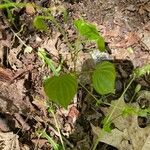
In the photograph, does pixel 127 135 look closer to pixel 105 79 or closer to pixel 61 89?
pixel 105 79

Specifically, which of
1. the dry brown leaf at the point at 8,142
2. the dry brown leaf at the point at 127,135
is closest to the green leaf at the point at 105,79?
the dry brown leaf at the point at 127,135

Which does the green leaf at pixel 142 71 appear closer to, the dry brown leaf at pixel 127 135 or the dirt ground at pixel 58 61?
the dirt ground at pixel 58 61

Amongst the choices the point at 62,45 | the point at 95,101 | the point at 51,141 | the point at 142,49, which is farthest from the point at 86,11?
the point at 51,141

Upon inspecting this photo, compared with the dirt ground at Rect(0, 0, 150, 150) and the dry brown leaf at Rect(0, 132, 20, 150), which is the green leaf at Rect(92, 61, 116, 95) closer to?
the dirt ground at Rect(0, 0, 150, 150)

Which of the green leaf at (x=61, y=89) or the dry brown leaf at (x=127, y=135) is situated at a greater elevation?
the green leaf at (x=61, y=89)

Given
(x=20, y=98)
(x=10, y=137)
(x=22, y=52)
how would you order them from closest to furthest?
(x=10, y=137) → (x=20, y=98) → (x=22, y=52)

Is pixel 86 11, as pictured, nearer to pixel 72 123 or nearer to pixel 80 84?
pixel 80 84
